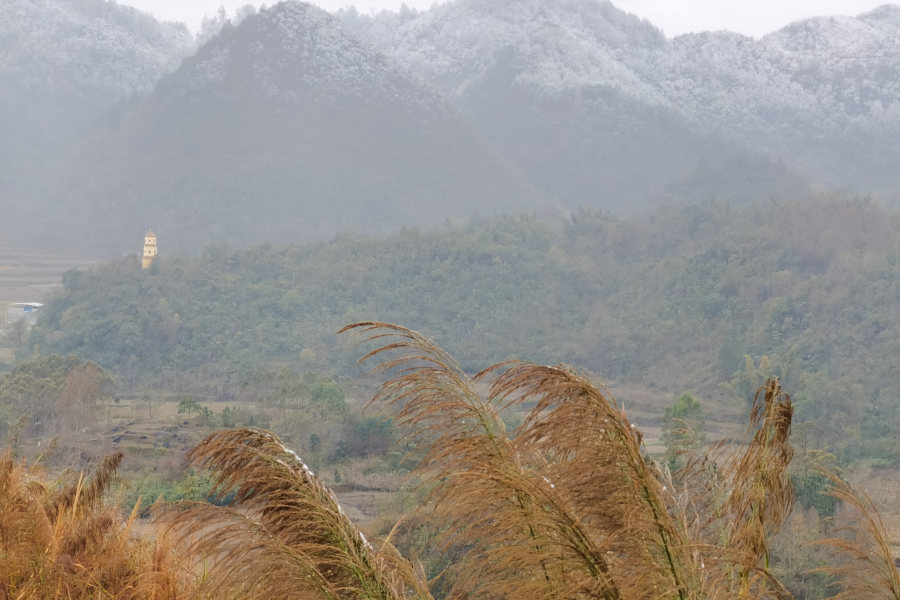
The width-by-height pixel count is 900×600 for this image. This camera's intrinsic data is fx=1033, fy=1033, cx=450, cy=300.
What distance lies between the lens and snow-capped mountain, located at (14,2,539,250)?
83.0 meters

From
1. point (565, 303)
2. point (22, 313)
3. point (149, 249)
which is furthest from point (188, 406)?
point (22, 313)

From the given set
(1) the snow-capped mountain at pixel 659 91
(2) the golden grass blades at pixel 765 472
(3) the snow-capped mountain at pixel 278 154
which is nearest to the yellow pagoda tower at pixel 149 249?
(3) the snow-capped mountain at pixel 278 154

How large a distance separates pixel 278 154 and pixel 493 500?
8713 centimetres

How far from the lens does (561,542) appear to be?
94.7 inches

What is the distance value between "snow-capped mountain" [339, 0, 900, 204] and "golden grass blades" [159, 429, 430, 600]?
93.4m

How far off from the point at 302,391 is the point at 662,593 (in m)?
33.2

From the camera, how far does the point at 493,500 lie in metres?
2.58

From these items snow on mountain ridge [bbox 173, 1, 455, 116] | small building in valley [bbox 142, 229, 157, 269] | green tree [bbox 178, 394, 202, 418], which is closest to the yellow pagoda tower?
small building in valley [bbox 142, 229, 157, 269]

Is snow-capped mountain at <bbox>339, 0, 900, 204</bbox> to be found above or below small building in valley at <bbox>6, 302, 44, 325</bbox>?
above

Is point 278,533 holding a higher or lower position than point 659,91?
lower

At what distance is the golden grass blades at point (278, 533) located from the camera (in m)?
2.55

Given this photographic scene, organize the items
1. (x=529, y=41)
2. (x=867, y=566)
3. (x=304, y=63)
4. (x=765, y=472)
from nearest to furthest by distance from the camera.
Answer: (x=765, y=472) < (x=867, y=566) < (x=304, y=63) < (x=529, y=41)

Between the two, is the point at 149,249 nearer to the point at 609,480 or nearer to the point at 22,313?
the point at 22,313

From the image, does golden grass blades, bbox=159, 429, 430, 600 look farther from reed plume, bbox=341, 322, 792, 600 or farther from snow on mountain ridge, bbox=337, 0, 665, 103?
snow on mountain ridge, bbox=337, 0, 665, 103
